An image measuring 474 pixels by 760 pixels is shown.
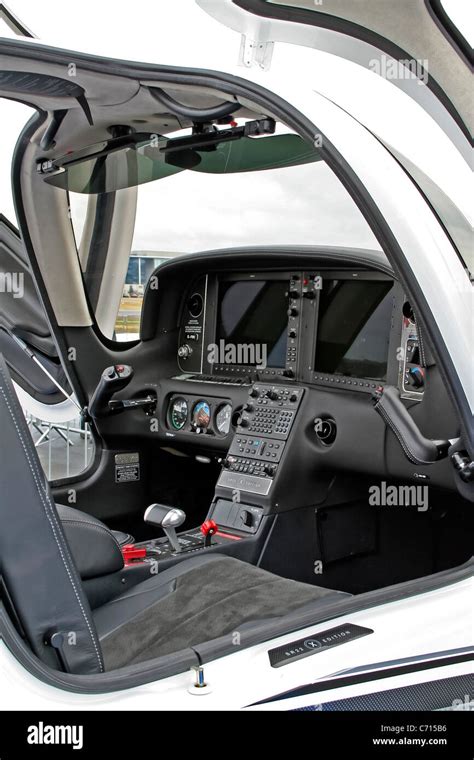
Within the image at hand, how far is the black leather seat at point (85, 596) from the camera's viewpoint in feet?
3.91

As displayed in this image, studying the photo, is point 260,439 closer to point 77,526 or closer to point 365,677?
point 77,526

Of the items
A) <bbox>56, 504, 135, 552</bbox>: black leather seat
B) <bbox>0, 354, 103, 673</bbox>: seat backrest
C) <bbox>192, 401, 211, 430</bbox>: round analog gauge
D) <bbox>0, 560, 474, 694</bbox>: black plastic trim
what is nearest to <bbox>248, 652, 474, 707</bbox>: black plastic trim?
<bbox>0, 560, 474, 694</bbox>: black plastic trim

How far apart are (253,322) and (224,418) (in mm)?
492

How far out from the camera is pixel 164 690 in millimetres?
1174

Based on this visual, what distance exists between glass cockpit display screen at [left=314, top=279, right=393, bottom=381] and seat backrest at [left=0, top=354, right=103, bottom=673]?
6.15ft

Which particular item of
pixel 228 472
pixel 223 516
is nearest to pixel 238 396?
pixel 228 472

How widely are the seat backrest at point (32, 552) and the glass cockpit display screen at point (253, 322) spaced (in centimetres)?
216

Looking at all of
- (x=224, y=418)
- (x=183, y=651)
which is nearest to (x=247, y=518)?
(x=224, y=418)

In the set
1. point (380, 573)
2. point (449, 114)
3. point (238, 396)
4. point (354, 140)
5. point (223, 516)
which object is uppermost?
point (449, 114)

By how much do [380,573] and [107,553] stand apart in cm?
155

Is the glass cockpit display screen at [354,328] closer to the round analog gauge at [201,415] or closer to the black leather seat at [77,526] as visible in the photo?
the round analog gauge at [201,415]

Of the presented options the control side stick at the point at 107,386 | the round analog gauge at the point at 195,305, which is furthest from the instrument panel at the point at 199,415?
the round analog gauge at the point at 195,305

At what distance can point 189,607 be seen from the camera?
73.6 inches

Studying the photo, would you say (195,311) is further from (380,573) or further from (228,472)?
(380,573)
